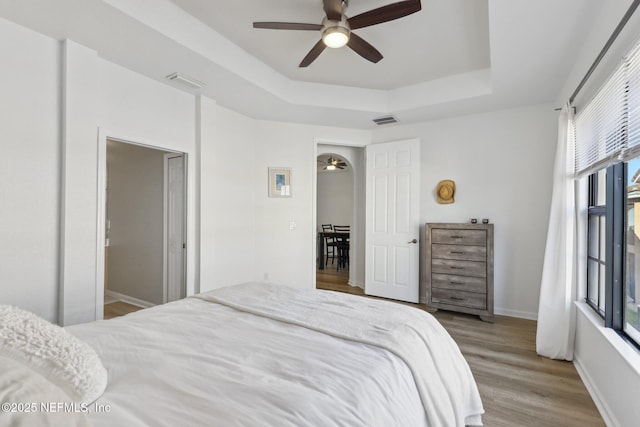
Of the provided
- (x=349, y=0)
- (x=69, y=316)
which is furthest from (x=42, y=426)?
(x=349, y=0)

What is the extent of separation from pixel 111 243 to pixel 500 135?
5.68 meters

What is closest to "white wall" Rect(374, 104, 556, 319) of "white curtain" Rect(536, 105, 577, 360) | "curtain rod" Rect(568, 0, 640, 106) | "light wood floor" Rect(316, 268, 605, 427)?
"light wood floor" Rect(316, 268, 605, 427)

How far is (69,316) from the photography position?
237cm

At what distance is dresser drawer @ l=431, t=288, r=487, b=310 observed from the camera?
348 centimetres

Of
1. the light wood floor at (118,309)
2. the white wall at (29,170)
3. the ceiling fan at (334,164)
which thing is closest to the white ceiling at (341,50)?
the white wall at (29,170)

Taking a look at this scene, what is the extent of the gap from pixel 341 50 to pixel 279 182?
6.39 feet

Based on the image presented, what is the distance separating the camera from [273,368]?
43.0 inches

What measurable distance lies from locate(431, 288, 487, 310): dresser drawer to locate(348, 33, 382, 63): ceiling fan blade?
275 cm

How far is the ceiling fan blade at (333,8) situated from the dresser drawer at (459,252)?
2765 millimetres

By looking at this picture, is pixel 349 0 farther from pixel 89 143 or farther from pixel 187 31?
pixel 89 143

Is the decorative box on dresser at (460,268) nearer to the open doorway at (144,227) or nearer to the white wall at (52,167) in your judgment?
the open doorway at (144,227)

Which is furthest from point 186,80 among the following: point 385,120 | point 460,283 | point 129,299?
point 460,283

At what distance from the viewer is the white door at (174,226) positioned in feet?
11.6

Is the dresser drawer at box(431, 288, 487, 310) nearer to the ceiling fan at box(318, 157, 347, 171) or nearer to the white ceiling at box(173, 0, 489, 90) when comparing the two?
the white ceiling at box(173, 0, 489, 90)
